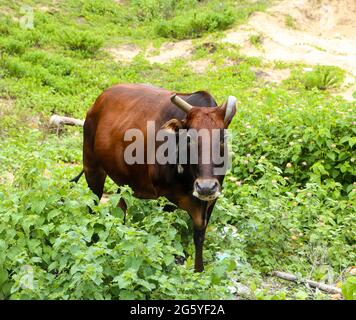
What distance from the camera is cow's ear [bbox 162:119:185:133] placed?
4992mm

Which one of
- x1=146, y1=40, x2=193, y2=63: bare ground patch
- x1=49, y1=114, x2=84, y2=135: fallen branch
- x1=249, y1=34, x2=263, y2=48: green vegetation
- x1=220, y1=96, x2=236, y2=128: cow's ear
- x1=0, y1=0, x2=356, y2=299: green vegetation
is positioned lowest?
x1=146, y1=40, x2=193, y2=63: bare ground patch

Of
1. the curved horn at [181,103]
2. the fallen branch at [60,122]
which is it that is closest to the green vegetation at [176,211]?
the fallen branch at [60,122]

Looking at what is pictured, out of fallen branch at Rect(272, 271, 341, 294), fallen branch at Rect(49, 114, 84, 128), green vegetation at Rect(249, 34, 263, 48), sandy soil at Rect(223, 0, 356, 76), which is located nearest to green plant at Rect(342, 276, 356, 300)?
fallen branch at Rect(272, 271, 341, 294)

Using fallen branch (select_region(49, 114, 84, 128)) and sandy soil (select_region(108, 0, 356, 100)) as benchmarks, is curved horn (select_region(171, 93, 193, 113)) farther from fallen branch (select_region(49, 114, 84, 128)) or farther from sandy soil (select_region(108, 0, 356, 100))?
sandy soil (select_region(108, 0, 356, 100))

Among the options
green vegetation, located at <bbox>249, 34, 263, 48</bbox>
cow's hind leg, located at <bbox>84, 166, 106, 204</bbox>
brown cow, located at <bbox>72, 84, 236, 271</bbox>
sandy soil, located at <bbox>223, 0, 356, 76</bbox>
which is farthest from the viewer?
green vegetation, located at <bbox>249, 34, 263, 48</bbox>

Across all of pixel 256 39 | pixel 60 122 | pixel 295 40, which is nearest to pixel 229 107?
pixel 60 122

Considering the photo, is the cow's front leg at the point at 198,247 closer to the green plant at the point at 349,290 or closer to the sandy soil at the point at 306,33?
the green plant at the point at 349,290

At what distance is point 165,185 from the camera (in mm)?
5254

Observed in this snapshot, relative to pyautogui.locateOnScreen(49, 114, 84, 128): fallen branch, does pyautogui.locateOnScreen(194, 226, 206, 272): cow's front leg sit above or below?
above

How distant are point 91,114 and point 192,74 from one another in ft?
27.8

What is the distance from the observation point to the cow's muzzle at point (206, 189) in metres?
4.64

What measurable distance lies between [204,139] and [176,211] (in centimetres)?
120

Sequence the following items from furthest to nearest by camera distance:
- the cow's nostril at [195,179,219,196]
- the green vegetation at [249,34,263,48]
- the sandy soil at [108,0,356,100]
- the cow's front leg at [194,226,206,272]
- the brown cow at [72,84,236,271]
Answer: the green vegetation at [249,34,263,48] → the sandy soil at [108,0,356,100] → the cow's front leg at [194,226,206,272] → the brown cow at [72,84,236,271] → the cow's nostril at [195,179,219,196]
